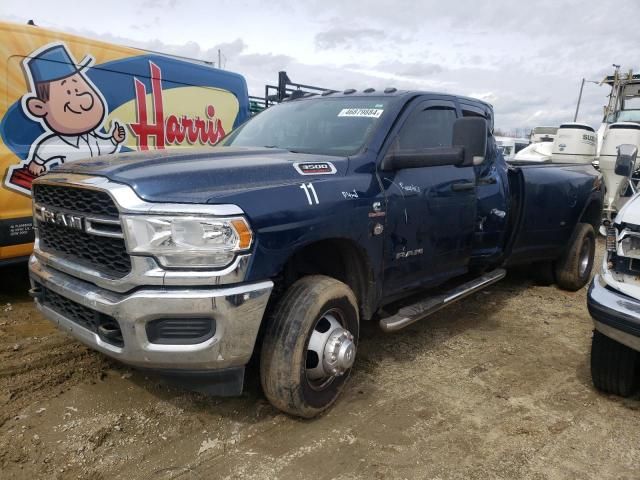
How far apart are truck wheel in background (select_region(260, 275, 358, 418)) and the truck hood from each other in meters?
0.62

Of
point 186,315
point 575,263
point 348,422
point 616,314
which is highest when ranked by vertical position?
point 186,315

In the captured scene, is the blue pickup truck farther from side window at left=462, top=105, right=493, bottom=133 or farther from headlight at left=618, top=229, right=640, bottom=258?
headlight at left=618, top=229, right=640, bottom=258

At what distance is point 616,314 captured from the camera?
2752 mm

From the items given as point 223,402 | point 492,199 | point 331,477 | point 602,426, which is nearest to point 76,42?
point 223,402

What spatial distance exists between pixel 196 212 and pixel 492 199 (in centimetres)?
295

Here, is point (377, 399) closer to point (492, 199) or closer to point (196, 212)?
point (196, 212)

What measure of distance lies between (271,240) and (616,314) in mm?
1905

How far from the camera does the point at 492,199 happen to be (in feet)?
14.4

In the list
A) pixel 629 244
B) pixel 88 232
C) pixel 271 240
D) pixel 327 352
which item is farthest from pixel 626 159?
pixel 88 232

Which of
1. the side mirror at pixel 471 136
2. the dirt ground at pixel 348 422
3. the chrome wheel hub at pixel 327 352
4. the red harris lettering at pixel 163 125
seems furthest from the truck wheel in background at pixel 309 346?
the red harris lettering at pixel 163 125

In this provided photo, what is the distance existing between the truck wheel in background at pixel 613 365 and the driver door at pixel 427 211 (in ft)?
3.75

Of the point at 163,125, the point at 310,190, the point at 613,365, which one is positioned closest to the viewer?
the point at 310,190

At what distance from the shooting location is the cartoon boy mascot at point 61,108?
4.55m

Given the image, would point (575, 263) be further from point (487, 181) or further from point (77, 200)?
point (77, 200)
